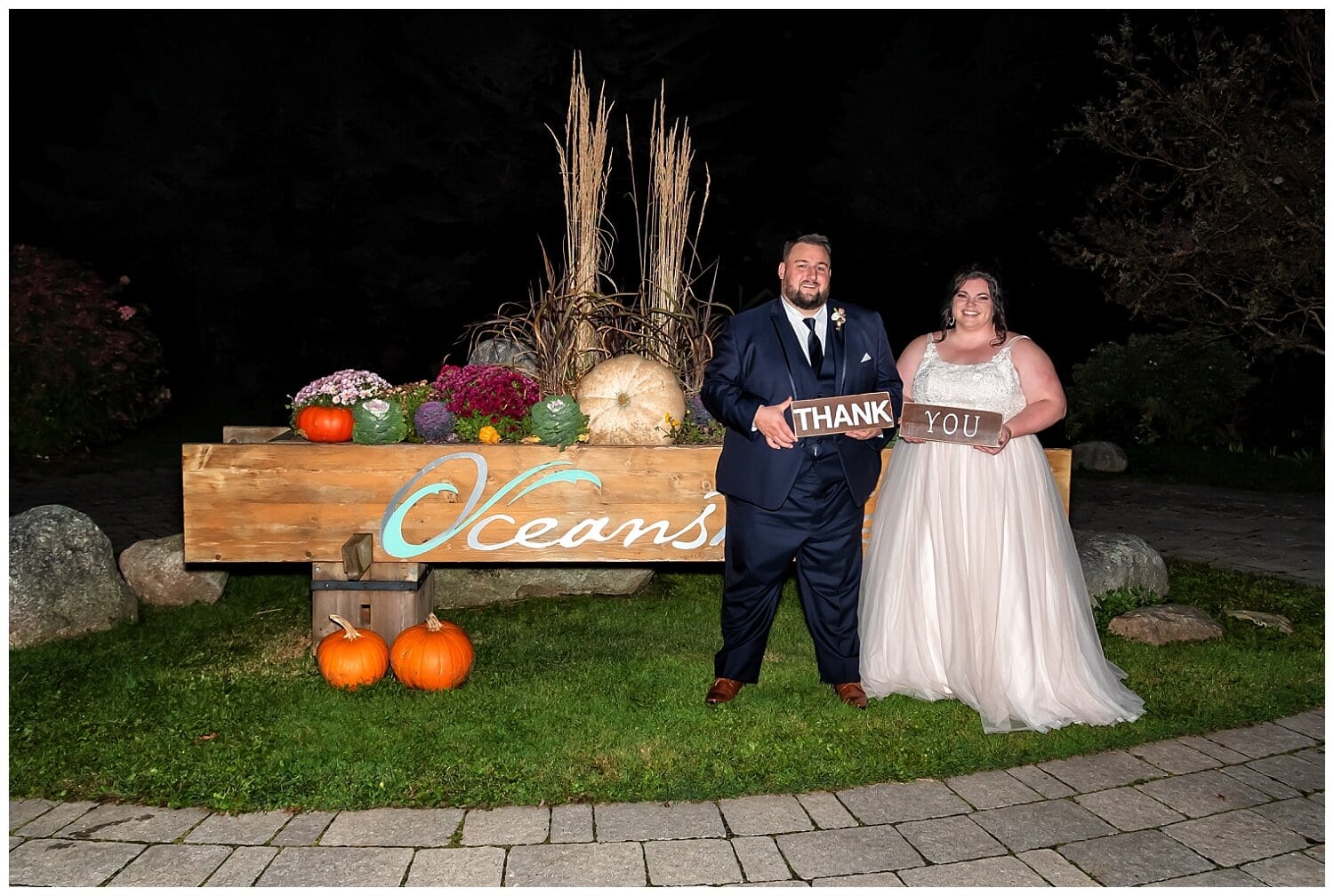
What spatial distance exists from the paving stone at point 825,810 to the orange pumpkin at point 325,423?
233 centimetres

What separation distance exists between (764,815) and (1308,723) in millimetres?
2030

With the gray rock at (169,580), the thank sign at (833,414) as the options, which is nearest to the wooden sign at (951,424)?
the thank sign at (833,414)

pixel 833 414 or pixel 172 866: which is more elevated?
pixel 833 414

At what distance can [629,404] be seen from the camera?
15.2ft

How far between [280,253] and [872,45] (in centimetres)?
981

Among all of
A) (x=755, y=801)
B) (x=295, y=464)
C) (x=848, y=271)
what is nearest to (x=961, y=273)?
(x=755, y=801)

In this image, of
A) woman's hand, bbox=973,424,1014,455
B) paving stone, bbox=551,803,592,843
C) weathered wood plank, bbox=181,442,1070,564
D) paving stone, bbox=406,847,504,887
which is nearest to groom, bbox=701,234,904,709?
woman's hand, bbox=973,424,1014,455

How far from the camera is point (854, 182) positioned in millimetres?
17141

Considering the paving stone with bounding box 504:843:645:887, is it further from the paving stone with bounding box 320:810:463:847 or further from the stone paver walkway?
the paving stone with bounding box 320:810:463:847

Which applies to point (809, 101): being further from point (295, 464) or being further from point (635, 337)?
point (295, 464)

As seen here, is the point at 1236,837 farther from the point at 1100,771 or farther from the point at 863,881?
the point at 863,881

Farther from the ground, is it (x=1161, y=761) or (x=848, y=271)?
(x=848, y=271)

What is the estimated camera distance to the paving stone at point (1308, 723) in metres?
3.72

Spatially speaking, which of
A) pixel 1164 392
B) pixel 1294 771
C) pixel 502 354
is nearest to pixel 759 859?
pixel 1294 771
